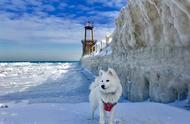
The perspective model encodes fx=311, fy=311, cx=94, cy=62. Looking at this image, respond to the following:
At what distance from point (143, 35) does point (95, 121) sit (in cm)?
672

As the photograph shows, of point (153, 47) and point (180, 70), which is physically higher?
point (153, 47)

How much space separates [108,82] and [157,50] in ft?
18.2

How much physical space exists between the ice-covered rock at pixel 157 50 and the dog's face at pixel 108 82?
117 inches

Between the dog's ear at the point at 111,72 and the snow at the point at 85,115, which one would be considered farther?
the snow at the point at 85,115

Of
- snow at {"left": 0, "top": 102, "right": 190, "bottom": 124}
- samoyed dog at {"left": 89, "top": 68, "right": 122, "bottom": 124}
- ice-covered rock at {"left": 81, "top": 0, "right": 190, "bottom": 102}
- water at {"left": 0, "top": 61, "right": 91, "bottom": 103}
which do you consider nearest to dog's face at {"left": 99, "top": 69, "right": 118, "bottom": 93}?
samoyed dog at {"left": 89, "top": 68, "right": 122, "bottom": 124}

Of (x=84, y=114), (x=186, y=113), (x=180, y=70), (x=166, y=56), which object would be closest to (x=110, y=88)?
(x=84, y=114)

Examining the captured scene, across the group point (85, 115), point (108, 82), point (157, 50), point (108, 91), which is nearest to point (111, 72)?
point (108, 82)

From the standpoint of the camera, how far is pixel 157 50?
11617 mm

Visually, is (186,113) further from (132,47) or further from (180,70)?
(132,47)

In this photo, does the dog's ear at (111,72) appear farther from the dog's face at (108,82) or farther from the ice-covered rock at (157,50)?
the ice-covered rock at (157,50)

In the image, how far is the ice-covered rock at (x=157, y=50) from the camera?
369 inches

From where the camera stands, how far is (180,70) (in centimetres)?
978

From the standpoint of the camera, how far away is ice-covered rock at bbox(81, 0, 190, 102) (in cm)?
938

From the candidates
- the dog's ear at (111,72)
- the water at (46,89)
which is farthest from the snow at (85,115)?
the water at (46,89)
